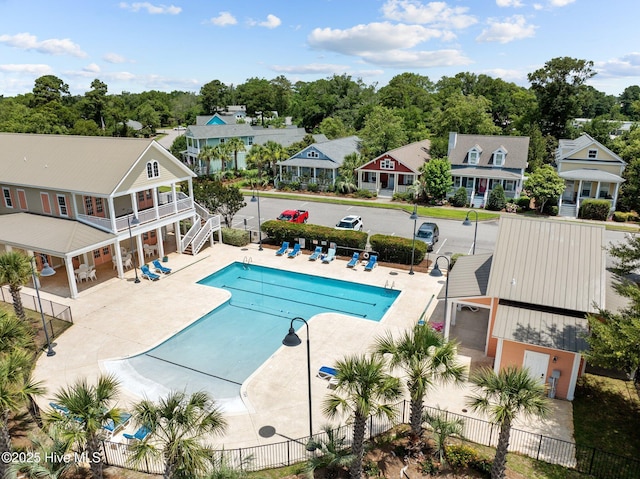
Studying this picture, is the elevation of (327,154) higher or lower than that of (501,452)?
higher

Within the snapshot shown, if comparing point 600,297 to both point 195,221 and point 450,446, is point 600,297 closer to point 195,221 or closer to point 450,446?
point 450,446

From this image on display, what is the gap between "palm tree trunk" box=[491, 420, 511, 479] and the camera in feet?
39.3

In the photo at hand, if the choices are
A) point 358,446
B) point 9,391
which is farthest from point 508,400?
point 9,391

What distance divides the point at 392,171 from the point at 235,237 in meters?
23.4

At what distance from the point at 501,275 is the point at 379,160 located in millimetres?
33551

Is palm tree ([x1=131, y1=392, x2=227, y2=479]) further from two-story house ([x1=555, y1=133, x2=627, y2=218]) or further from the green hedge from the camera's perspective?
two-story house ([x1=555, y1=133, x2=627, y2=218])

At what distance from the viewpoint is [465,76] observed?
109 meters

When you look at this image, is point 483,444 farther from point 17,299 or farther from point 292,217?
point 292,217

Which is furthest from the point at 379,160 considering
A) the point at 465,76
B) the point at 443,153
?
the point at 465,76

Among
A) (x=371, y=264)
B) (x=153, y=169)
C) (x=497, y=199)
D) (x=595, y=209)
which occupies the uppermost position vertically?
(x=153, y=169)

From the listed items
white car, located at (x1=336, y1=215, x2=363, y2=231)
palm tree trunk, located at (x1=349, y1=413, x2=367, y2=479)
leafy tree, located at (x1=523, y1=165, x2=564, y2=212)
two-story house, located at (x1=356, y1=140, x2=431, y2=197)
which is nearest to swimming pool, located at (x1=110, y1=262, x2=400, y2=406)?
palm tree trunk, located at (x1=349, y1=413, x2=367, y2=479)

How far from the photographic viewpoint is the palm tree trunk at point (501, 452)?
1197cm

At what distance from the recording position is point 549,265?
19312 millimetres

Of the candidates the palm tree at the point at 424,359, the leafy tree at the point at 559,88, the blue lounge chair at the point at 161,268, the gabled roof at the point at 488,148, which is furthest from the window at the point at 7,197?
the leafy tree at the point at 559,88
